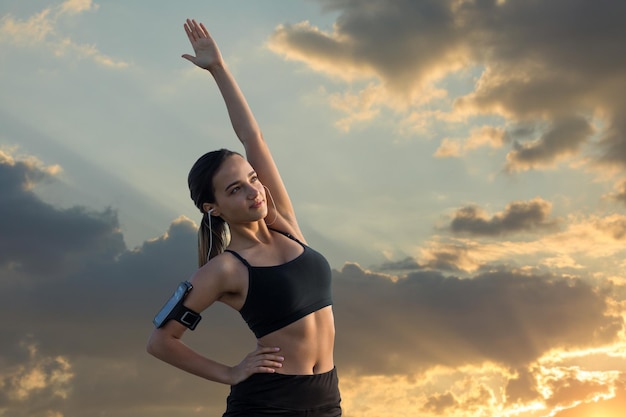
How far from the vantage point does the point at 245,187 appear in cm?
530

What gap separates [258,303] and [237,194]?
73 cm

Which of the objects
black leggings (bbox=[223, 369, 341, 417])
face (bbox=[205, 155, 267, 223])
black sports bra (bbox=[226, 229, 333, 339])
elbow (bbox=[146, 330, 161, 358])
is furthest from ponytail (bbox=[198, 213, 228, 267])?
black leggings (bbox=[223, 369, 341, 417])

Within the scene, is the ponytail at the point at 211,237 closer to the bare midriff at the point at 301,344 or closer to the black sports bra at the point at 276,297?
the black sports bra at the point at 276,297

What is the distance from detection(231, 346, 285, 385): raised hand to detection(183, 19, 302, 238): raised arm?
99 centimetres

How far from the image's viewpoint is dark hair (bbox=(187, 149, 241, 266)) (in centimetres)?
538

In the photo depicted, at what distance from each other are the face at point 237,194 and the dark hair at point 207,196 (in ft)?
0.17

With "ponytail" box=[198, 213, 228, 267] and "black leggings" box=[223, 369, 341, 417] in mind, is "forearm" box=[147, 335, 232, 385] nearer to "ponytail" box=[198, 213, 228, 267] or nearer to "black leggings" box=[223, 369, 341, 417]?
"black leggings" box=[223, 369, 341, 417]

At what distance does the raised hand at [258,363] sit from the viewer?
198 inches

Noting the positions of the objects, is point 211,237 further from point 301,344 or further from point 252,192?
point 301,344

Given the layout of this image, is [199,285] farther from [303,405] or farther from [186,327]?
[303,405]

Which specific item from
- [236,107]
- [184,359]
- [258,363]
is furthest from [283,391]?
[236,107]

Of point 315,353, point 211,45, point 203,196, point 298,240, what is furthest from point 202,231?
point 211,45

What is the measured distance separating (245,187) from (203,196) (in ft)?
1.04

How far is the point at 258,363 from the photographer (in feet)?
16.6
